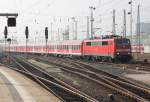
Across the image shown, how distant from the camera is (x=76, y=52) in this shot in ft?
200

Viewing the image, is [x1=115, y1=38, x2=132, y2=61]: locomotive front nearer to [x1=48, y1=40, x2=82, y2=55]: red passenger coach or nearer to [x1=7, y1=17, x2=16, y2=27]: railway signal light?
[x1=48, y1=40, x2=82, y2=55]: red passenger coach

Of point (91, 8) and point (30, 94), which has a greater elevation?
point (91, 8)

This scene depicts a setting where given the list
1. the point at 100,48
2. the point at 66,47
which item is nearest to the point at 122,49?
the point at 100,48

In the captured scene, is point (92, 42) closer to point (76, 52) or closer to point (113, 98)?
point (76, 52)

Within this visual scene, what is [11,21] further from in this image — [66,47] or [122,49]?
[66,47]

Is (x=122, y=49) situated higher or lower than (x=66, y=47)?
lower

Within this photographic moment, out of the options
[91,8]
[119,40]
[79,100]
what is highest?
[91,8]

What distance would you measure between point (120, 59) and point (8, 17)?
15.7 meters

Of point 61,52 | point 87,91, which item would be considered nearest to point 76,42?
point 61,52

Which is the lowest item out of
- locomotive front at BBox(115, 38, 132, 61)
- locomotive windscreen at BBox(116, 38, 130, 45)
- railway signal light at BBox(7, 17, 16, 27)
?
locomotive front at BBox(115, 38, 132, 61)

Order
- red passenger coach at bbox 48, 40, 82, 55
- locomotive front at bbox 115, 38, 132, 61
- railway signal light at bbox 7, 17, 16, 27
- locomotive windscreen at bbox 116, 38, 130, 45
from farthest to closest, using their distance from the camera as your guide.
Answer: red passenger coach at bbox 48, 40, 82, 55, locomotive windscreen at bbox 116, 38, 130, 45, locomotive front at bbox 115, 38, 132, 61, railway signal light at bbox 7, 17, 16, 27

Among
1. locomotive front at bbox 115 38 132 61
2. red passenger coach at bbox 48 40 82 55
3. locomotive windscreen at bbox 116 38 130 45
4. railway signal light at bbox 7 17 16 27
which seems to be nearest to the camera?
railway signal light at bbox 7 17 16 27

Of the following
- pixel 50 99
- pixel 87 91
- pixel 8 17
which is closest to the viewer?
pixel 50 99

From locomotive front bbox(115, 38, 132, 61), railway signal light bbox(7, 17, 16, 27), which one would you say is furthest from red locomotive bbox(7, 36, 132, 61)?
railway signal light bbox(7, 17, 16, 27)
